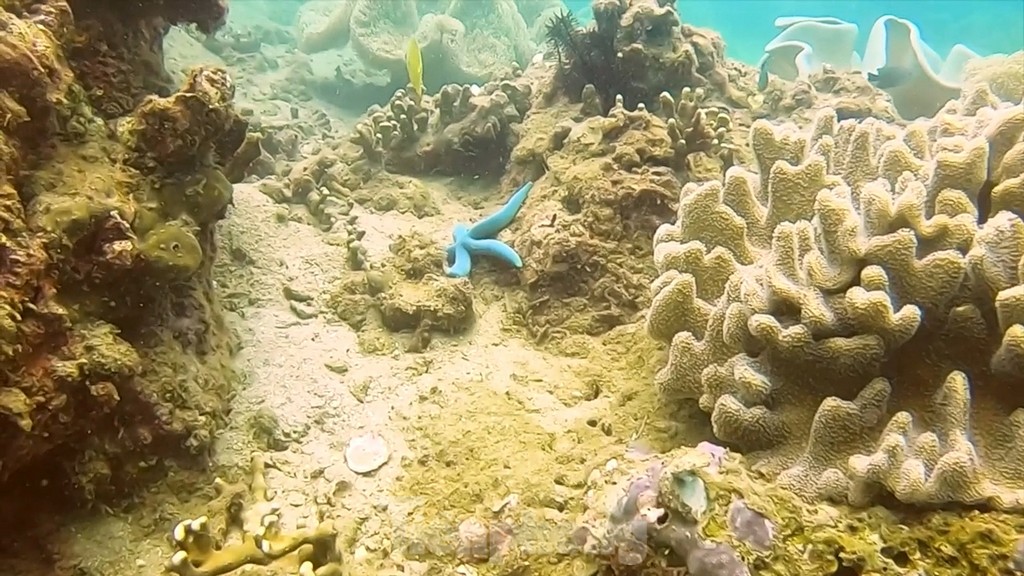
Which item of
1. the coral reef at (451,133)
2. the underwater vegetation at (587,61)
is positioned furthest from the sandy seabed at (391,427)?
the underwater vegetation at (587,61)

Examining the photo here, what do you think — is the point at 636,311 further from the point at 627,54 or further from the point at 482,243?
the point at 627,54

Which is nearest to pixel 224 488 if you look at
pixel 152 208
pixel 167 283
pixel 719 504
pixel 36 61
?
pixel 167 283

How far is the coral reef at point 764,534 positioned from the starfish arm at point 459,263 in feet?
7.39

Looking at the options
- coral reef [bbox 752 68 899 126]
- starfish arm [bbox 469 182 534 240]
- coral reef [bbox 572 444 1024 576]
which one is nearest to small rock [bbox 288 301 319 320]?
starfish arm [bbox 469 182 534 240]

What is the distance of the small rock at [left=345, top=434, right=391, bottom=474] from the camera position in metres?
2.95

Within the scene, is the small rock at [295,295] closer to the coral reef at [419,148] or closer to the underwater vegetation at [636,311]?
the underwater vegetation at [636,311]

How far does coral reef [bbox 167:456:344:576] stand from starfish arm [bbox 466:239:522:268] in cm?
195

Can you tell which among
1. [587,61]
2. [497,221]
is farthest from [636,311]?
[587,61]

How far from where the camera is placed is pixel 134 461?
8.84 feet

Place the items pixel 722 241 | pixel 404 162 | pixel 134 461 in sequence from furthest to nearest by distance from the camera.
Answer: pixel 404 162, pixel 722 241, pixel 134 461

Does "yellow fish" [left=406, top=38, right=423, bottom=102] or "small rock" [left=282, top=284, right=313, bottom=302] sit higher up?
"yellow fish" [left=406, top=38, right=423, bottom=102]

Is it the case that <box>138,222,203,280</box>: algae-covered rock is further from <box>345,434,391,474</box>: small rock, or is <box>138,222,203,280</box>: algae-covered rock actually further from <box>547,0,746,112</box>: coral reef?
<box>547,0,746,112</box>: coral reef

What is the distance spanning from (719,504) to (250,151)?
3183mm

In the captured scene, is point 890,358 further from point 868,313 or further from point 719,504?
point 719,504
